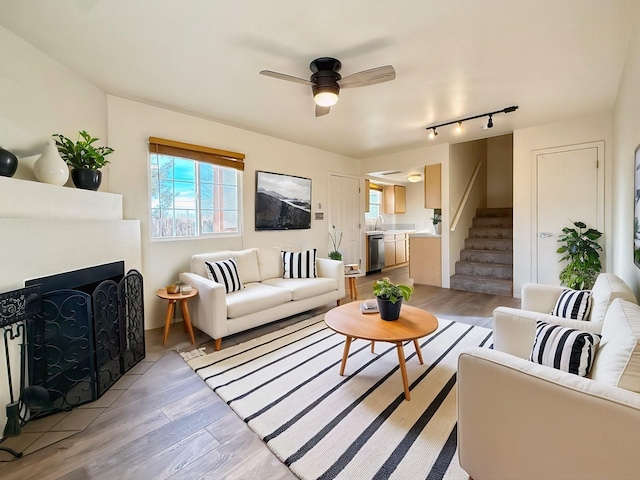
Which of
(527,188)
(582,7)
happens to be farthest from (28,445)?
(527,188)

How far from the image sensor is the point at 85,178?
231 centimetres

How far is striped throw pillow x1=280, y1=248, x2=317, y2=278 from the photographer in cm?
385

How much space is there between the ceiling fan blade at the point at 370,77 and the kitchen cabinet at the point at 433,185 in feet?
10.8

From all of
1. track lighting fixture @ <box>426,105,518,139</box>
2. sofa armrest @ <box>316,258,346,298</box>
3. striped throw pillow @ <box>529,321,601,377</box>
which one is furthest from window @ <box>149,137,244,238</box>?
striped throw pillow @ <box>529,321,601,377</box>

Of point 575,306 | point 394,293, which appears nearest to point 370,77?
point 394,293

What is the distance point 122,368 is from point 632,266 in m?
4.02

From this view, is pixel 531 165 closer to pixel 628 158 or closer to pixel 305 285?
pixel 628 158

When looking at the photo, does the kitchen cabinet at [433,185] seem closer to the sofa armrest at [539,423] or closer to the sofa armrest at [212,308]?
the sofa armrest at [212,308]

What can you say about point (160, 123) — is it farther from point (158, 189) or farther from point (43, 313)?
point (43, 313)

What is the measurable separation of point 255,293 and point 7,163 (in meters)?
2.06

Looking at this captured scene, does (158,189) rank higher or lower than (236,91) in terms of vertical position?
lower

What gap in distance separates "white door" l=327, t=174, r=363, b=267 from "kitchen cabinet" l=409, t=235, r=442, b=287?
113cm

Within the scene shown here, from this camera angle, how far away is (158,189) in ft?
10.7

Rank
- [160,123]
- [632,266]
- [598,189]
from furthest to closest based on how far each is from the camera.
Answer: [598,189] → [160,123] → [632,266]
